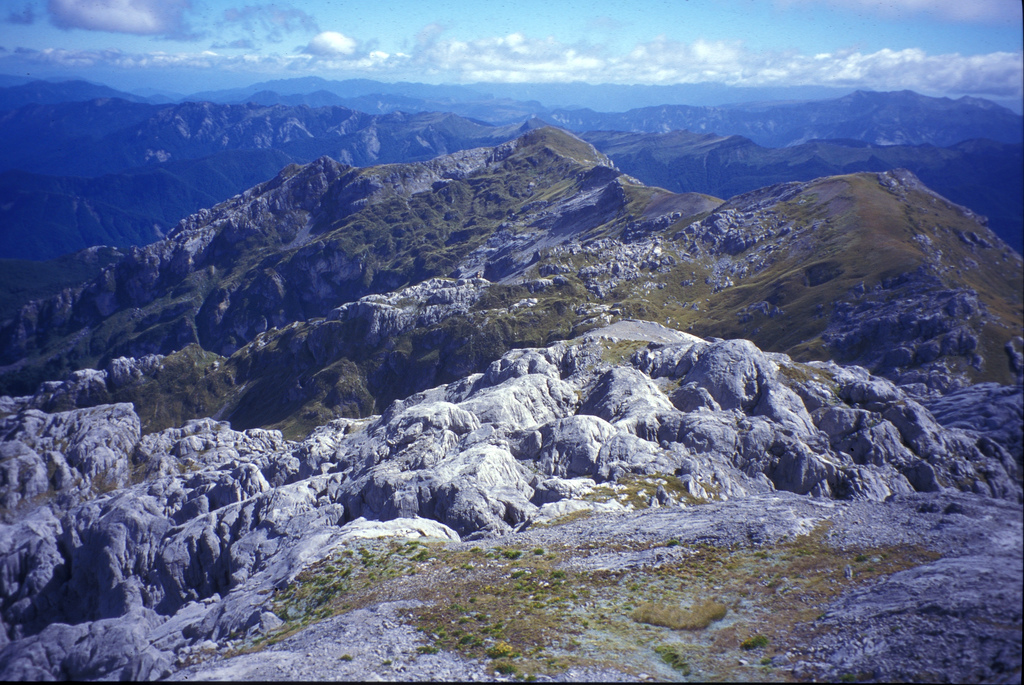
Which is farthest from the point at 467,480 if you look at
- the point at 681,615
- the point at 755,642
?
the point at 755,642

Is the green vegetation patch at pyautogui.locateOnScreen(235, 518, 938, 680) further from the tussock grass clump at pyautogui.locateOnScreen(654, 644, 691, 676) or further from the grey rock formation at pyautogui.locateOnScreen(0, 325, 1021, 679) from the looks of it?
the grey rock formation at pyautogui.locateOnScreen(0, 325, 1021, 679)

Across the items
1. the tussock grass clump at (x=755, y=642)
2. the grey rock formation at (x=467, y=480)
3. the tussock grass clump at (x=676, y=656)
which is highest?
the tussock grass clump at (x=755, y=642)

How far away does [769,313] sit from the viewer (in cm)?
19512

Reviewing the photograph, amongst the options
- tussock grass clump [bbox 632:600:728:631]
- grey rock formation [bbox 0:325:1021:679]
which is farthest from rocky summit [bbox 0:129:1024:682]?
grey rock formation [bbox 0:325:1021:679]

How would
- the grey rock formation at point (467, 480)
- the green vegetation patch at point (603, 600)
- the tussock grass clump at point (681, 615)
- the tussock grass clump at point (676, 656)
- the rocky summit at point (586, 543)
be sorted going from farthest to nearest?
the grey rock formation at point (467, 480) → the tussock grass clump at point (681, 615) → the green vegetation patch at point (603, 600) → the rocky summit at point (586, 543) → the tussock grass clump at point (676, 656)

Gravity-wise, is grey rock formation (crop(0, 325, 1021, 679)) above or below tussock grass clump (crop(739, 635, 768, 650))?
below

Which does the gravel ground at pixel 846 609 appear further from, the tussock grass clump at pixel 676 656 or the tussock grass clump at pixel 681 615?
the tussock grass clump at pixel 681 615

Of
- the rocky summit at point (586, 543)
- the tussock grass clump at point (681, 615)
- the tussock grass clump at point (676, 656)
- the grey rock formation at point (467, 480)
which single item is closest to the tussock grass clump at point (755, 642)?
the rocky summit at point (586, 543)

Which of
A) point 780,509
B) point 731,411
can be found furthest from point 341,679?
point 731,411

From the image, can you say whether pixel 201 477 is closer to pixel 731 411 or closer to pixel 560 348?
pixel 560 348

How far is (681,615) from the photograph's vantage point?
29.4 m

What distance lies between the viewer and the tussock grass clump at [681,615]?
Result: 2847cm

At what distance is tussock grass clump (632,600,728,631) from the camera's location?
2847 cm

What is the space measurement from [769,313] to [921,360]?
2099 inches
